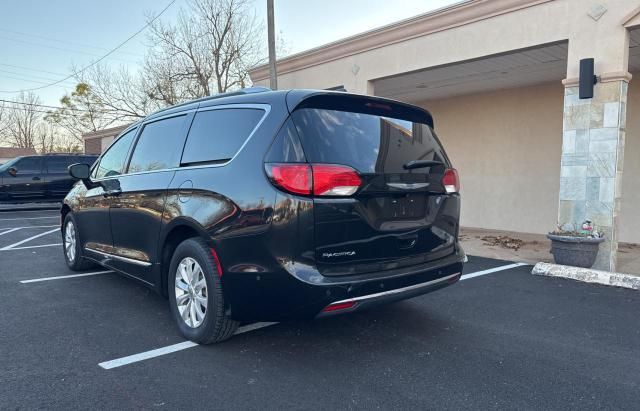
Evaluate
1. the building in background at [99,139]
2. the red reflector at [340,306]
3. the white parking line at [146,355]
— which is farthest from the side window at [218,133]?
the building in background at [99,139]

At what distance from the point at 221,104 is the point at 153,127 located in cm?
118

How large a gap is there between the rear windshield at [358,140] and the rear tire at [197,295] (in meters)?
1.12

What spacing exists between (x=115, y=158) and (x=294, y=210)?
121 inches

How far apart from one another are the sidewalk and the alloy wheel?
17.6 feet

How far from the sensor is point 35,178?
600 inches

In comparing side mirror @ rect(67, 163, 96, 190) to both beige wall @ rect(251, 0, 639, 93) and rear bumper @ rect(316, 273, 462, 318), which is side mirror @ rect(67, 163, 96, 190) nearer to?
rear bumper @ rect(316, 273, 462, 318)

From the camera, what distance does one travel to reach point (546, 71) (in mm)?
8859

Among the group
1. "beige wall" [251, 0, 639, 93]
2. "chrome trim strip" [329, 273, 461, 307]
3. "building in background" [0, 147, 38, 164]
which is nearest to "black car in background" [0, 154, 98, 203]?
"beige wall" [251, 0, 639, 93]

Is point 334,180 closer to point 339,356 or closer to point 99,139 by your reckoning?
point 339,356

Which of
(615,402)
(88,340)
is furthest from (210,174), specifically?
(615,402)

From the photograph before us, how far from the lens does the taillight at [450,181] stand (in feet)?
12.0

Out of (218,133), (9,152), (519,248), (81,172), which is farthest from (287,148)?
(9,152)

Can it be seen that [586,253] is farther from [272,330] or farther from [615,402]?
[272,330]

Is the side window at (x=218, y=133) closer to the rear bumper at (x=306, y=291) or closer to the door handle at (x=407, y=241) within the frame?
the rear bumper at (x=306, y=291)
